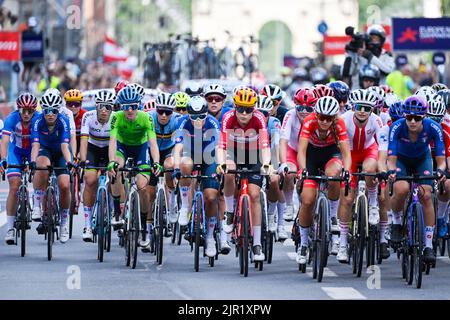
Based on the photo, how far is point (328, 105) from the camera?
622 inches

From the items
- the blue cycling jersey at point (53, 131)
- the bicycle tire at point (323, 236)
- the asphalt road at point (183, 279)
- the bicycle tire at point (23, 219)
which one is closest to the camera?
A: the asphalt road at point (183, 279)

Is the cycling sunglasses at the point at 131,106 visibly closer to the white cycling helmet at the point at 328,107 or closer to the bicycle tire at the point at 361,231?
the white cycling helmet at the point at 328,107

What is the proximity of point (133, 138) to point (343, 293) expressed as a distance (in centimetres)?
409

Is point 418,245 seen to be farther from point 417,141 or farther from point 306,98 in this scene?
point 306,98

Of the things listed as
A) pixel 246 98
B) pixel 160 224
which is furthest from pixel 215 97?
pixel 160 224

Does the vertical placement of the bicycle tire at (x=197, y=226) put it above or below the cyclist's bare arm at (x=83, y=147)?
below

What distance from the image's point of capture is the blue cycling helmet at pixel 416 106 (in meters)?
15.5

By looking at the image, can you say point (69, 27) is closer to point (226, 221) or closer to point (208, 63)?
point (208, 63)

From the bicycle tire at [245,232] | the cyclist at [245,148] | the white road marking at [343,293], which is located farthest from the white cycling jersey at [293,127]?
the white road marking at [343,293]

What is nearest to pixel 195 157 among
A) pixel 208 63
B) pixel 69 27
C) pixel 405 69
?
pixel 405 69

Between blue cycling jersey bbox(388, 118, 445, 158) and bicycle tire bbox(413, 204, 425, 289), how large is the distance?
0.81 m

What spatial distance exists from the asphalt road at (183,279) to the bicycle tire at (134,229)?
14cm

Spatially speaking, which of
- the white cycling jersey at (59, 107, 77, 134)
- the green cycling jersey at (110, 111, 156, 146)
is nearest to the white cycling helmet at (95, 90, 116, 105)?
the white cycling jersey at (59, 107, 77, 134)
